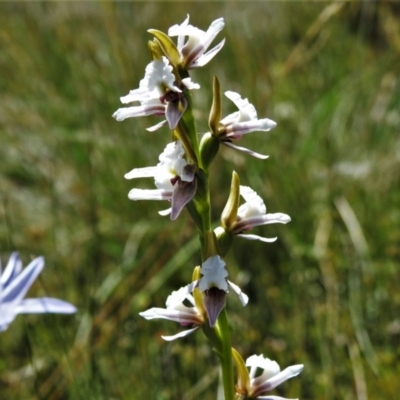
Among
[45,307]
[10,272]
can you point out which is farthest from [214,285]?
[10,272]

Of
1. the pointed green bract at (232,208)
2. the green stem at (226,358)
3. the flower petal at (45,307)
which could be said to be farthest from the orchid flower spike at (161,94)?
the flower petal at (45,307)

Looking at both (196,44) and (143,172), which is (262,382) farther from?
(196,44)

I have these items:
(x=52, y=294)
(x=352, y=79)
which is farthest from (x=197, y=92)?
(x=52, y=294)

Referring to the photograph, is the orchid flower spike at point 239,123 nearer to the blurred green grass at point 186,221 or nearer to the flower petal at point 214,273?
the flower petal at point 214,273

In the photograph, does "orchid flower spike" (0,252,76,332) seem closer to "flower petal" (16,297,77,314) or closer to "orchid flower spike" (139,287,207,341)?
"flower petal" (16,297,77,314)

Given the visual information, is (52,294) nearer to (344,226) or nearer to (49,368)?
(49,368)
